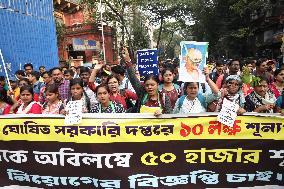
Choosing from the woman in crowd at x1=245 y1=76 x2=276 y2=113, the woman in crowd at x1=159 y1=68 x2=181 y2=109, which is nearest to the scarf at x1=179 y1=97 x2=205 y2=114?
the woman in crowd at x1=159 y1=68 x2=181 y2=109

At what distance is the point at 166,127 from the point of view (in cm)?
390

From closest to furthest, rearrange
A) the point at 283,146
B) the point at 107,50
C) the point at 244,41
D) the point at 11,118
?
the point at 283,146, the point at 11,118, the point at 244,41, the point at 107,50

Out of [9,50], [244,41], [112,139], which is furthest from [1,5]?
[244,41]

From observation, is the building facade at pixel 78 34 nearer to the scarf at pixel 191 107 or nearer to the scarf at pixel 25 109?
the scarf at pixel 25 109

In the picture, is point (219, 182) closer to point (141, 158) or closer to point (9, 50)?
point (141, 158)

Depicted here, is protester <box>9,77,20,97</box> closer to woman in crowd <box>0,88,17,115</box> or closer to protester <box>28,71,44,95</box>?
protester <box>28,71,44,95</box>

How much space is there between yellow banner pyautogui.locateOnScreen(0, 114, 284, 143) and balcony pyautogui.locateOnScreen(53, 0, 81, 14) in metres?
27.7

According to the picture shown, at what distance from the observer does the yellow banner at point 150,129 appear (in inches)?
151

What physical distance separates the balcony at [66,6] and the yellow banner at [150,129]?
27663mm

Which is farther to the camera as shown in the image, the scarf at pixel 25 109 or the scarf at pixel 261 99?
the scarf at pixel 261 99

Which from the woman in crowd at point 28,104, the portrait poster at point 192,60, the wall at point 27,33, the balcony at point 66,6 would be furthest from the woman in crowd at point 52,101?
the balcony at point 66,6

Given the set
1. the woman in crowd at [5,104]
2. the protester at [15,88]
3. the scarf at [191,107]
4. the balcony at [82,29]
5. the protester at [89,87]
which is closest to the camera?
the scarf at [191,107]

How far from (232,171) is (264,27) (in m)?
31.4

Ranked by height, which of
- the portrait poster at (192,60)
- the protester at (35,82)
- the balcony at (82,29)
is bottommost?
the protester at (35,82)
